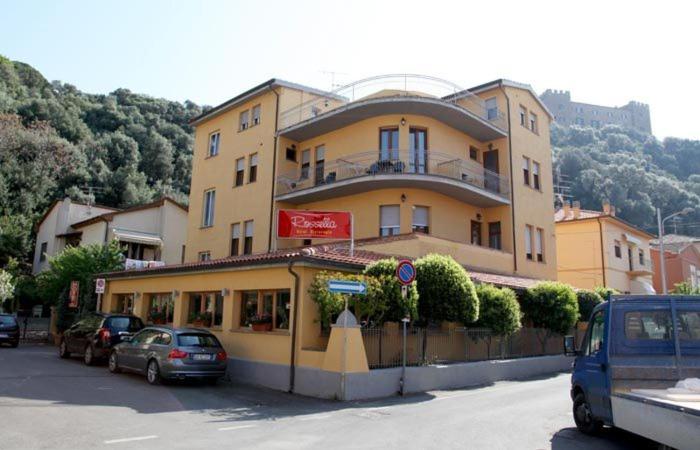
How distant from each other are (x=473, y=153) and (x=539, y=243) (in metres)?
6.11

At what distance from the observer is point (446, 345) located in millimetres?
15961

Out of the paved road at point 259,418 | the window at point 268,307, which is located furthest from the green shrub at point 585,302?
the window at point 268,307

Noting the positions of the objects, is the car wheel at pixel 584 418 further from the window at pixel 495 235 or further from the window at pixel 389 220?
the window at pixel 495 235

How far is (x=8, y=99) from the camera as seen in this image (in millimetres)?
55219

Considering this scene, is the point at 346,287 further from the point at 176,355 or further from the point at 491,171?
the point at 491,171

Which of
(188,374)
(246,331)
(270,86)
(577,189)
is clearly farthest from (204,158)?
(577,189)

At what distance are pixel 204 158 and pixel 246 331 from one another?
17618 millimetres

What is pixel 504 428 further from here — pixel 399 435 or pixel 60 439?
pixel 60 439

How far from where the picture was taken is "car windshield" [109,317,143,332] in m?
17.4

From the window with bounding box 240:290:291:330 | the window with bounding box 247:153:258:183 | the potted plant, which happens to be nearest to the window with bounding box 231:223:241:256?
the window with bounding box 247:153:258:183

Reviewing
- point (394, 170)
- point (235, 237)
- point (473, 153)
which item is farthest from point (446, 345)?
point (235, 237)

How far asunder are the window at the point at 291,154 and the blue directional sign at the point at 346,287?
15.0m

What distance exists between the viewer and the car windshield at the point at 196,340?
44.3 feet

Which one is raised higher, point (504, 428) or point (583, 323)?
point (583, 323)
